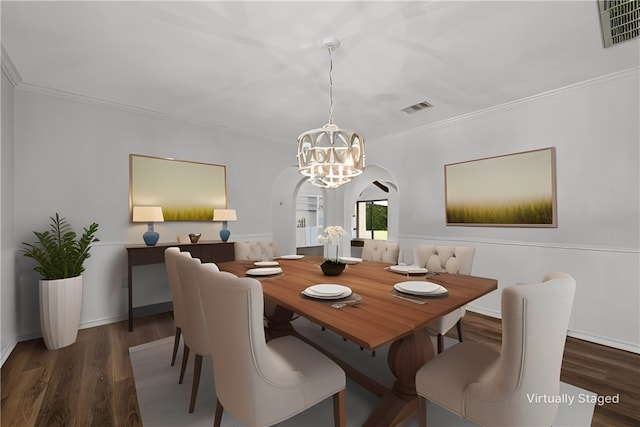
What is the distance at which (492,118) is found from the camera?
3.60 meters

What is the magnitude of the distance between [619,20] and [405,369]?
9.25 feet

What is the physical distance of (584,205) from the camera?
2924 millimetres

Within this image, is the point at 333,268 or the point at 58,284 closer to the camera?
the point at 333,268

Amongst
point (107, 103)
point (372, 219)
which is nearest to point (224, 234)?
point (107, 103)

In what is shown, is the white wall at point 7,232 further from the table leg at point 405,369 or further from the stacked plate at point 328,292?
the table leg at point 405,369

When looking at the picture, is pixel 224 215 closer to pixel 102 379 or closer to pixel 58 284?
pixel 58 284

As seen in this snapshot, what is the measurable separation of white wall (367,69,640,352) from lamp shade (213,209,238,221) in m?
3.29

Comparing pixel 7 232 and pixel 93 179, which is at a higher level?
pixel 93 179

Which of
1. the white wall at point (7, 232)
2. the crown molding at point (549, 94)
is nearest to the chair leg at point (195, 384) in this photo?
the white wall at point (7, 232)

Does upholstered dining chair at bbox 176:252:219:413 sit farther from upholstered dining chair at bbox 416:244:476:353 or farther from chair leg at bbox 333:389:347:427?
upholstered dining chair at bbox 416:244:476:353

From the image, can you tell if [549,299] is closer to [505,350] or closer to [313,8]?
[505,350]

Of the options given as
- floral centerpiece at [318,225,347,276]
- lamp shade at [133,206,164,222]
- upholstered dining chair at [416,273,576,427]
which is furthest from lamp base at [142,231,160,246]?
upholstered dining chair at [416,273,576,427]

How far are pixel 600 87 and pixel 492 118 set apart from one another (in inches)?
38.7

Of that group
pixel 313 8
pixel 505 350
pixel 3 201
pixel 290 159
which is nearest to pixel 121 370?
pixel 3 201
